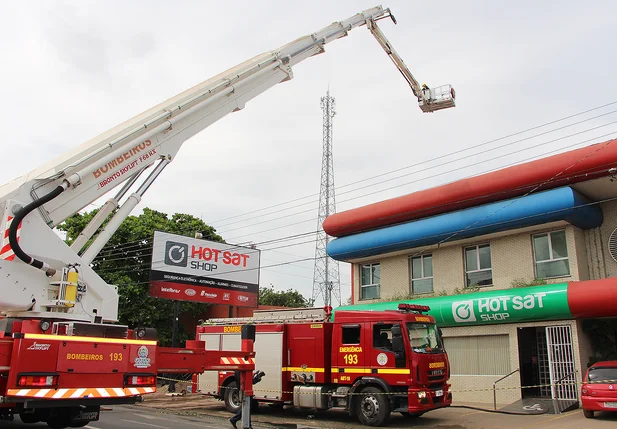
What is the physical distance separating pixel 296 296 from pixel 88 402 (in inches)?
2209

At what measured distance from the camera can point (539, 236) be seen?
19.0 metres

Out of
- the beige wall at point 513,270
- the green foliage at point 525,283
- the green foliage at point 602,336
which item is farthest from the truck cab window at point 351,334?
the green foliage at point 602,336

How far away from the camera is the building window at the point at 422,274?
72.4 ft

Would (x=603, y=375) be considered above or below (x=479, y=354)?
below

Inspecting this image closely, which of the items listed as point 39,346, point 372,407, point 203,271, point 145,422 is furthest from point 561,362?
point 203,271

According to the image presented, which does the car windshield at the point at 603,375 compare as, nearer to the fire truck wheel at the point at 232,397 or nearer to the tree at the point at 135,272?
the fire truck wheel at the point at 232,397

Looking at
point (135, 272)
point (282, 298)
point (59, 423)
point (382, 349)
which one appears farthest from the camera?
point (282, 298)

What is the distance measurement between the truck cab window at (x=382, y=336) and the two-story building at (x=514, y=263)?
4.32 meters

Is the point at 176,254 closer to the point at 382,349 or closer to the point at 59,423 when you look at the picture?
the point at 382,349

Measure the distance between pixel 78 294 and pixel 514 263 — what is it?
48.7ft

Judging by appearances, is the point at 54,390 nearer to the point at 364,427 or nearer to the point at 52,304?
the point at 52,304

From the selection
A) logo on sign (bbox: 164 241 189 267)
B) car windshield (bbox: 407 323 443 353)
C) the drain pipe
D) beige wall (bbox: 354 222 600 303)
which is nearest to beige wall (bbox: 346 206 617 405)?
beige wall (bbox: 354 222 600 303)

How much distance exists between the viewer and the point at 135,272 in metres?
32.0

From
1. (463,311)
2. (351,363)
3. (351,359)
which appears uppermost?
(463,311)
